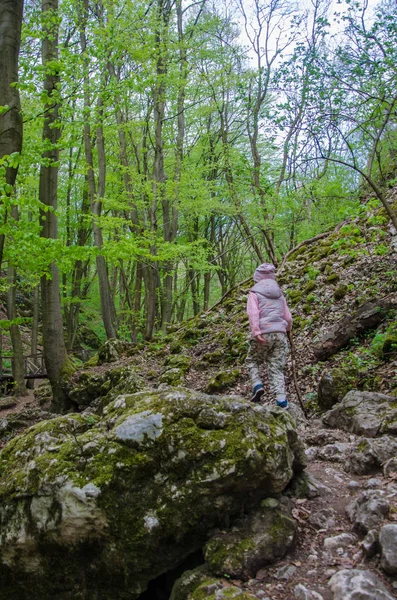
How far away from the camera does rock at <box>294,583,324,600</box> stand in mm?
2057

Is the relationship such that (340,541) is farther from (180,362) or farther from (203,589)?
(180,362)

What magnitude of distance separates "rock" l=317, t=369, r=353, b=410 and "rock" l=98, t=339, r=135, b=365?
7.20 meters

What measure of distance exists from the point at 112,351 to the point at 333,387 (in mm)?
7643

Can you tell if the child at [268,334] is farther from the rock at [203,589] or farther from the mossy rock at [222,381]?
the rock at [203,589]

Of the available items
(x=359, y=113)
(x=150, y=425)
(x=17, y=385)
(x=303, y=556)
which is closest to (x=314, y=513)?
(x=303, y=556)

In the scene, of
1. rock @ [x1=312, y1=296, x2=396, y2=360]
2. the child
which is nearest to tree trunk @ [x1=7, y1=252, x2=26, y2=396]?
the child

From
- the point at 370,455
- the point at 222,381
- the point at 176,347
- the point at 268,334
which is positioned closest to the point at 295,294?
the point at 222,381

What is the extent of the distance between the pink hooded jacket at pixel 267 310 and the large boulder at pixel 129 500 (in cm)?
262

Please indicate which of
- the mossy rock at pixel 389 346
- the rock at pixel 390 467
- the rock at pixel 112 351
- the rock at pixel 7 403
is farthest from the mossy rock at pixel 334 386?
the rock at pixel 7 403

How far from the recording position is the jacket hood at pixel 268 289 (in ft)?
18.2

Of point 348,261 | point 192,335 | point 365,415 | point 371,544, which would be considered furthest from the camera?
point 192,335

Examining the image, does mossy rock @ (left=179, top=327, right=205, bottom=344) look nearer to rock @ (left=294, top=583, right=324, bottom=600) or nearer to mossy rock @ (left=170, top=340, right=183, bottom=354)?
mossy rock @ (left=170, top=340, right=183, bottom=354)

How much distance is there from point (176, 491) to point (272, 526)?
66cm

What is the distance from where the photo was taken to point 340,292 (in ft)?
24.8
